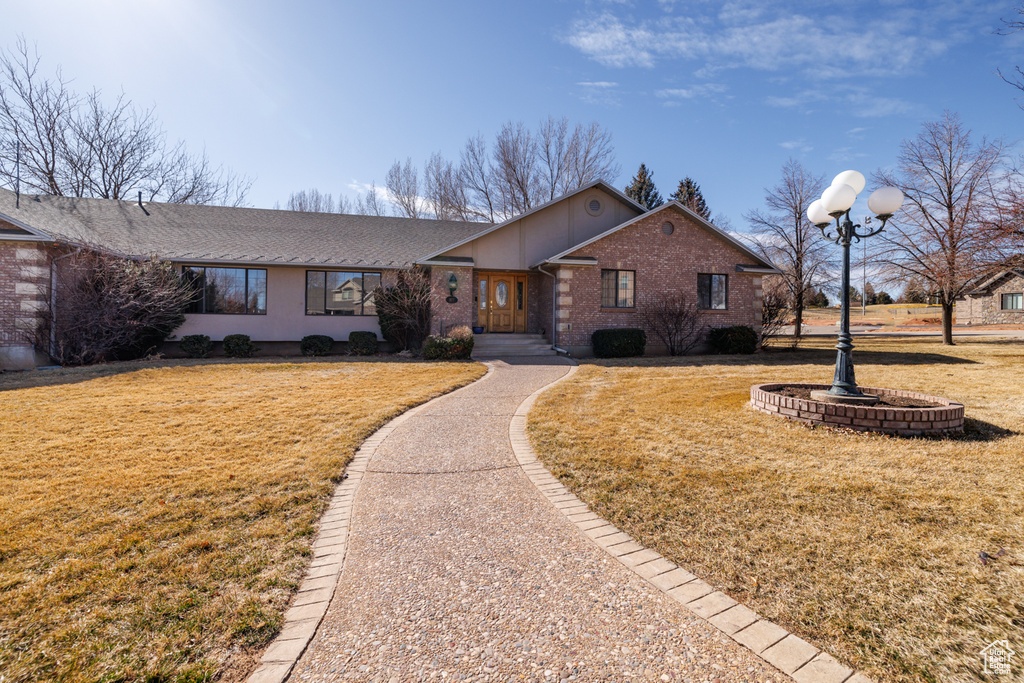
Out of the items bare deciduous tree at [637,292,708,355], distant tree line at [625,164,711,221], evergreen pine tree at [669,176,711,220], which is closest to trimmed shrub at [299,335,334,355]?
bare deciduous tree at [637,292,708,355]

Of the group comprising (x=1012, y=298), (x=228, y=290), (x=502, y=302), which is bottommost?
(x=502, y=302)

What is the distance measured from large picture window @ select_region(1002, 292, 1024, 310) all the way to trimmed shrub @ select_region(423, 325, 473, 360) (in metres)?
42.4

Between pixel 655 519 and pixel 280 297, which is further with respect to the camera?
pixel 280 297

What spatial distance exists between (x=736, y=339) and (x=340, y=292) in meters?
13.7

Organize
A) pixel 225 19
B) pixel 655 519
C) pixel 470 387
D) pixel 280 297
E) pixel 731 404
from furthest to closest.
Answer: pixel 280 297, pixel 470 387, pixel 225 19, pixel 731 404, pixel 655 519

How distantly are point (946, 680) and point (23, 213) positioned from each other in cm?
2101

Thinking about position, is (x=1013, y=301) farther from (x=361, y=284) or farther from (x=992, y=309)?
(x=361, y=284)

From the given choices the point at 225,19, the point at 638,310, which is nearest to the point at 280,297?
the point at 225,19

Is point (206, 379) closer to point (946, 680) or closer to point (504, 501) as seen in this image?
→ point (504, 501)

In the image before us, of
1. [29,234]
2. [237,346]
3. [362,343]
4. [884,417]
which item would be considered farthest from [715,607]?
[29,234]

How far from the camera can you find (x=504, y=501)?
376 centimetres

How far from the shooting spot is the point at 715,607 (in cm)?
237

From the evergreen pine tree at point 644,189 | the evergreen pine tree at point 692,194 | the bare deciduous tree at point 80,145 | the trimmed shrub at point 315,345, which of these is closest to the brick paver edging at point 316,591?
the trimmed shrub at point 315,345

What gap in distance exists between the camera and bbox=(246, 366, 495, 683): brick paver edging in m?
2.00
